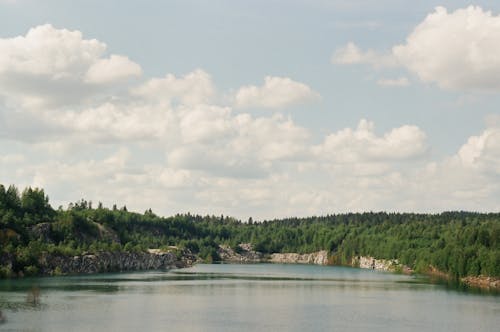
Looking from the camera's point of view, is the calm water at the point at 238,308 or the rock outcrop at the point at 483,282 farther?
the rock outcrop at the point at 483,282

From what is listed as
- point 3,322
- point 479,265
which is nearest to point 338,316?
point 3,322

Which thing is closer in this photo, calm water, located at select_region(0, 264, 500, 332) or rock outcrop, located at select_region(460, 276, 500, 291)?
calm water, located at select_region(0, 264, 500, 332)

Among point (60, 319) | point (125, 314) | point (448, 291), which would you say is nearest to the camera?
point (60, 319)

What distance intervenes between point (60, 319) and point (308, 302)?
5681cm

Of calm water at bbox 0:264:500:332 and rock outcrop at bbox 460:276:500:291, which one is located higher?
rock outcrop at bbox 460:276:500:291

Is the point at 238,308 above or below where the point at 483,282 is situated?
below

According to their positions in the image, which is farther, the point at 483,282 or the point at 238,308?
the point at 483,282

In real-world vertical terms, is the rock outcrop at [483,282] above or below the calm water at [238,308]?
above

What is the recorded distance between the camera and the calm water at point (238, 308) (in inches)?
3999

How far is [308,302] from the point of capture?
140875 millimetres

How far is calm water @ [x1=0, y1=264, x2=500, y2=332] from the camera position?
102m

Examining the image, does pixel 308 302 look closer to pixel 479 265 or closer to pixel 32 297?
pixel 32 297

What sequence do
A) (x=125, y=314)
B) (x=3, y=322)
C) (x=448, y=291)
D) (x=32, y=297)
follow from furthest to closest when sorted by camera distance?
(x=448, y=291)
(x=32, y=297)
(x=125, y=314)
(x=3, y=322)

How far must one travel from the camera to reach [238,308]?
126 m
